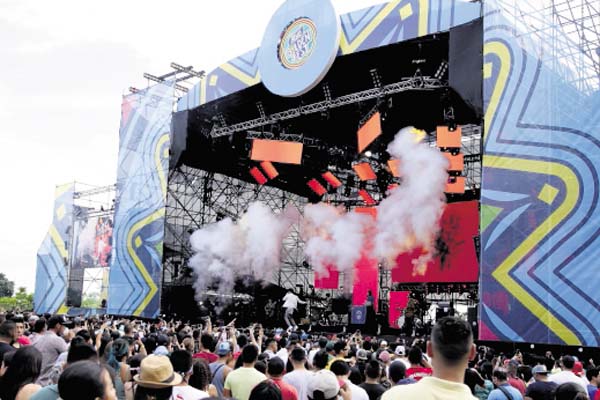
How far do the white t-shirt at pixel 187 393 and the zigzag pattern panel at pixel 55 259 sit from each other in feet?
77.6

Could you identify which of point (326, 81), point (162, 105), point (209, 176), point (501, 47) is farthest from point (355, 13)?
point (209, 176)

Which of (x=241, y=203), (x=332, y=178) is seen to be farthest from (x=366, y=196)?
(x=241, y=203)

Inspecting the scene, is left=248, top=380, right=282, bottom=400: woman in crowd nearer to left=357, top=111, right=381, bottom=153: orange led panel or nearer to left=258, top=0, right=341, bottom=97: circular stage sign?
left=357, top=111, right=381, bottom=153: orange led panel

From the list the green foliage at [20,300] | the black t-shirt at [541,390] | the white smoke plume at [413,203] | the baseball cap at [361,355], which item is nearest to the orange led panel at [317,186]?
the white smoke plume at [413,203]

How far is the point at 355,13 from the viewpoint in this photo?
15.0m

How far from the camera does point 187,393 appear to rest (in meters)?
3.53

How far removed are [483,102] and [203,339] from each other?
870 centimetres

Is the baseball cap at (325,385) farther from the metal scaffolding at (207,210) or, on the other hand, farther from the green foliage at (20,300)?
the green foliage at (20,300)

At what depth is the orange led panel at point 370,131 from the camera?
15086 millimetres

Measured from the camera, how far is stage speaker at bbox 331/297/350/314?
901 inches

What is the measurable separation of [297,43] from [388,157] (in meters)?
5.78

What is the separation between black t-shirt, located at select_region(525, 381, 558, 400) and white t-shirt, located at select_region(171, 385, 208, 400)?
2.74 metres

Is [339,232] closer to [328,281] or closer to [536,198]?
[328,281]

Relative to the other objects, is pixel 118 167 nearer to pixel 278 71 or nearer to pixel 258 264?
pixel 258 264
